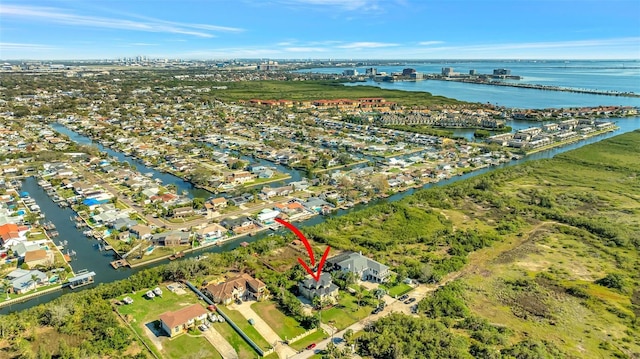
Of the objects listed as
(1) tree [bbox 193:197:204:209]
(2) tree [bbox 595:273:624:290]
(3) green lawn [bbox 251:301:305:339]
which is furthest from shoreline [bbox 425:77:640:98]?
(3) green lawn [bbox 251:301:305:339]

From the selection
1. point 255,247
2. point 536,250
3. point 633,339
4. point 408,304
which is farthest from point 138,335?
point 536,250

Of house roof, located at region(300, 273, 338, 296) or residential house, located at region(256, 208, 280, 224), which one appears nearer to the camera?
house roof, located at region(300, 273, 338, 296)

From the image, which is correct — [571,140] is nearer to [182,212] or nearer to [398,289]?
[398,289]

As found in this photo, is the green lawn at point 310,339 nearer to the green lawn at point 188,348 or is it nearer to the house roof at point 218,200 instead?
the green lawn at point 188,348

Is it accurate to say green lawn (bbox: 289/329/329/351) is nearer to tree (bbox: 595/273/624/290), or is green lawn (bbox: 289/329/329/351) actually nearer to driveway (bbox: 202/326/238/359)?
driveway (bbox: 202/326/238/359)

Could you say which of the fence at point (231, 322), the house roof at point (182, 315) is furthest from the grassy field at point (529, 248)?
the house roof at point (182, 315)
